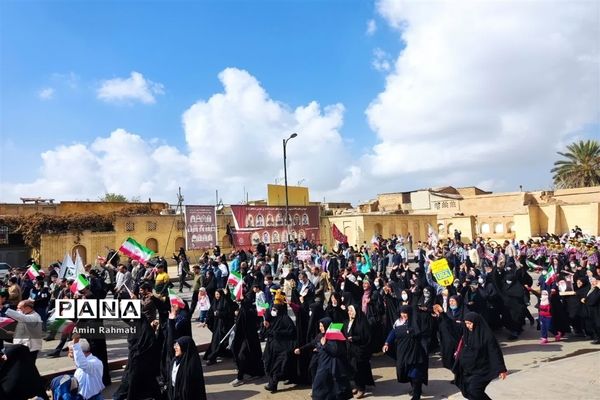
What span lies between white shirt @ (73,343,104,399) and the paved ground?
5.23ft

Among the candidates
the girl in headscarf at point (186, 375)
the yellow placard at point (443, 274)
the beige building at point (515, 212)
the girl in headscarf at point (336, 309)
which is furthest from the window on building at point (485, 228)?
the girl in headscarf at point (186, 375)

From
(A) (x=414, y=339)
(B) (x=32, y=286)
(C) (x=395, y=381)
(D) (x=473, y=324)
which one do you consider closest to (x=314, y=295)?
(C) (x=395, y=381)

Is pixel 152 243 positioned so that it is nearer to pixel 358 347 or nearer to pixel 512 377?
pixel 358 347

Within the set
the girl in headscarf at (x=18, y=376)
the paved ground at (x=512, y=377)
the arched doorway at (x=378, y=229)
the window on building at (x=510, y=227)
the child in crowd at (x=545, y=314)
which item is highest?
the arched doorway at (x=378, y=229)

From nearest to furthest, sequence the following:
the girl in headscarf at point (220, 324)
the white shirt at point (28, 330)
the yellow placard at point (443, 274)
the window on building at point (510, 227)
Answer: the white shirt at point (28, 330) < the girl in headscarf at point (220, 324) < the yellow placard at point (443, 274) < the window on building at point (510, 227)

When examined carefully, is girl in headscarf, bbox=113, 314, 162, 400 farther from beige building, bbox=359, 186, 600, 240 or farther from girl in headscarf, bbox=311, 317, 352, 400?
beige building, bbox=359, 186, 600, 240

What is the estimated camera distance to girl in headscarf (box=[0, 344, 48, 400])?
5.16 meters

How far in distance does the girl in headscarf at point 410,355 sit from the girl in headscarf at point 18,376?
181 inches

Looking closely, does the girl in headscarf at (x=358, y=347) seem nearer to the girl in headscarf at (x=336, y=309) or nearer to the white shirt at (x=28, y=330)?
the girl in headscarf at (x=336, y=309)

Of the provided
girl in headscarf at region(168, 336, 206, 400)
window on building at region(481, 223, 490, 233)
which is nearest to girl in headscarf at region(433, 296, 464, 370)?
girl in headscarf at region(168, 336, 206, 400)

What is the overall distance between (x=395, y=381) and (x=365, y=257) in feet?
34.3

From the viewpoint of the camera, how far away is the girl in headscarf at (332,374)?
5.91 m

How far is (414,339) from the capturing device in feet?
21.3

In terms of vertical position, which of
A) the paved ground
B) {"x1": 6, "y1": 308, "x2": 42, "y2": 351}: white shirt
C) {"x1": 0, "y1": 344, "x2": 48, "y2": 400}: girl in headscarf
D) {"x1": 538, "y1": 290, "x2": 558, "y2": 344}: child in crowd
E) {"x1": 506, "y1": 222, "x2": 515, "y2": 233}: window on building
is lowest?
the paved ground
